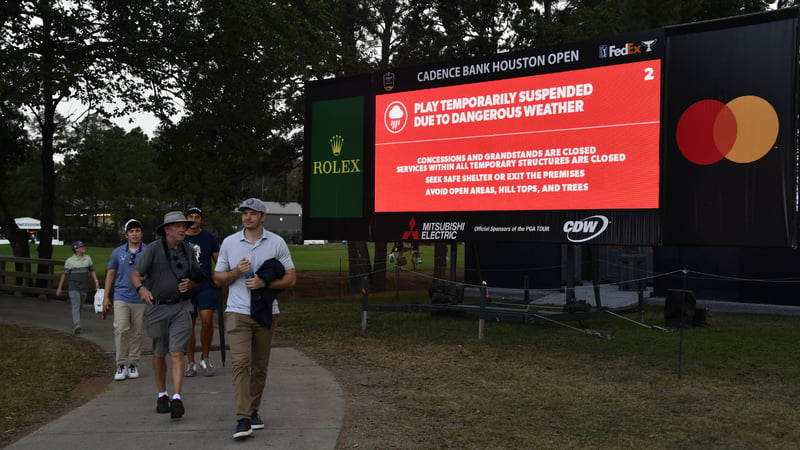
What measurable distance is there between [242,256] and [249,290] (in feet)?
0.97

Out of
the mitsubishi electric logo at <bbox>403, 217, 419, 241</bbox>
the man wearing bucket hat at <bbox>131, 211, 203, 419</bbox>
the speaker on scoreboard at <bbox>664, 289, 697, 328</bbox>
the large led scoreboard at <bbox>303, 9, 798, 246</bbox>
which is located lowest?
the speaker on scoreboard at <bbox>664, 289, 697, 328</bbox>

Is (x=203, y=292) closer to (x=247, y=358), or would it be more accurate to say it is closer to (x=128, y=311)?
(x=128, y=311)

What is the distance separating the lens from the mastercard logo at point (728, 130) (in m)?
10.0

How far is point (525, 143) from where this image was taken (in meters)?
12.1

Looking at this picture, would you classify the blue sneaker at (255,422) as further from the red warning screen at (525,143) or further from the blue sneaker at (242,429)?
the red warning screen at (525,143)

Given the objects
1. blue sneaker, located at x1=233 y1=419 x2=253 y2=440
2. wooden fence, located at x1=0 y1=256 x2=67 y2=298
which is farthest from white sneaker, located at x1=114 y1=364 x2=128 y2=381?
wooden fence, located at x1=0 y1=256 x2=67 y2=298

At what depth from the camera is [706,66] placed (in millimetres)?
10602

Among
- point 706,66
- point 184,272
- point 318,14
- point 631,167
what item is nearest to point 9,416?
point 184,272

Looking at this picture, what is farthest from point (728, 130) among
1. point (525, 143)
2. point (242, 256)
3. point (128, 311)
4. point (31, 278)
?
point (31, 278)

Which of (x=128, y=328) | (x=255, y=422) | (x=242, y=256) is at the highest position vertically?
(x=242, y=256)

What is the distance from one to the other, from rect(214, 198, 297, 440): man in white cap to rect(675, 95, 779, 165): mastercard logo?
266 inches

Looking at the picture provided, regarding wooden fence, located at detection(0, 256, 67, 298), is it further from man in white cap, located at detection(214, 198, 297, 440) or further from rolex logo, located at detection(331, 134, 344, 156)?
man in white cap, located at detection(214, 198, 297, 440)

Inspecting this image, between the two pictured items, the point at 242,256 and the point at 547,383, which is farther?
the point at 547,383

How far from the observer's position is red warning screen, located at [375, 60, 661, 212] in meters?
11.2
